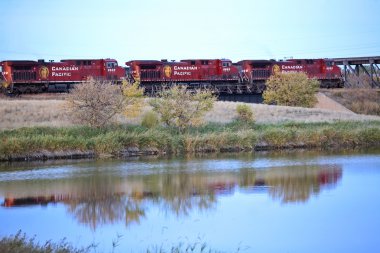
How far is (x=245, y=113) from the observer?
48.3m

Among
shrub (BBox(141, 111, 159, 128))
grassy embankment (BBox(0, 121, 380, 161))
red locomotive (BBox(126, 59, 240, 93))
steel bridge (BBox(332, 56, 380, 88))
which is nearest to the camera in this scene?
grassy embankment (BBox(0, 121, 380, 161))

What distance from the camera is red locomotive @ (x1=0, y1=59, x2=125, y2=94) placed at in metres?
53.3

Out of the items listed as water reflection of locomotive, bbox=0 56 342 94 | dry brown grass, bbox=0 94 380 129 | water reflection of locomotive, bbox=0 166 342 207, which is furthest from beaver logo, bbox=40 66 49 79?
water reflection of locomotive, bbox=0 166 342 207

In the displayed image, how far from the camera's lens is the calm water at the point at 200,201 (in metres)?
17.1

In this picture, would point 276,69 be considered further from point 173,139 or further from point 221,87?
point 173,139

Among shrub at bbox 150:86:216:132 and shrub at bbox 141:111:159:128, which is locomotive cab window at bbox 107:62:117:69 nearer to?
shrub at bbox 150:86:216:132

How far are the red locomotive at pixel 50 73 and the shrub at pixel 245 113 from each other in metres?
13.5

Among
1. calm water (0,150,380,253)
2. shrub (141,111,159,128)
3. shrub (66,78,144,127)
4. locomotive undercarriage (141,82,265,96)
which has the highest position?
locomotive undercarriage (141,82,265,96)

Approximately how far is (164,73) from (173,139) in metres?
20.7

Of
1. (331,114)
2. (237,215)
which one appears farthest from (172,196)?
(331,114)

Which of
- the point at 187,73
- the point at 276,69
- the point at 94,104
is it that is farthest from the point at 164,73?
the point at 94,104

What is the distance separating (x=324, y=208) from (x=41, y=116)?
95.9 feet

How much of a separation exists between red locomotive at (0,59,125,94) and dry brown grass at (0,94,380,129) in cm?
218

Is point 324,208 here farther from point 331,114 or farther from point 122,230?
point 331,114
